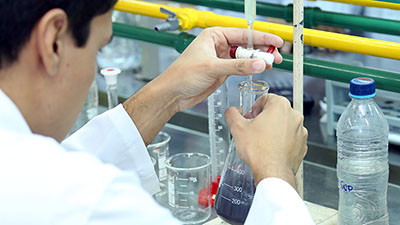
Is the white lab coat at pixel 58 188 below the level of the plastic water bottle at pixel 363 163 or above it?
above

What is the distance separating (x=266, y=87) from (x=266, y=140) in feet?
0.62

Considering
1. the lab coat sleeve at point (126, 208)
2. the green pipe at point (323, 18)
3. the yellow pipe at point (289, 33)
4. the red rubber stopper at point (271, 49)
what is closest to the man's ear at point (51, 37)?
the lab coat sleeve at point (126, 208)

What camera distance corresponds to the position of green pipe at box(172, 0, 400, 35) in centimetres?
183

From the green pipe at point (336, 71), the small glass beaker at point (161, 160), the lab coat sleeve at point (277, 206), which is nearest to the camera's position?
the lab coat sleeve at point (277, 206)

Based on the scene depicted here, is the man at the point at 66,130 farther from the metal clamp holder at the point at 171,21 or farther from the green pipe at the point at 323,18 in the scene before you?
the green pipe at the point at 323,18

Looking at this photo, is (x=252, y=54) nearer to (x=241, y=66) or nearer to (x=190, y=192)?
(x=241, y=66)

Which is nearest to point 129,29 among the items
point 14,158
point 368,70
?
point 368,70

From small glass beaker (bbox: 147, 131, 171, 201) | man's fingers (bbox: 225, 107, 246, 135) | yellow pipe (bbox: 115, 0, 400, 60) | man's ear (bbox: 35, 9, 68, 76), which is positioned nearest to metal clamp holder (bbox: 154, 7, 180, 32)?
yellow pipe (bbox: 115, 0, 400, 60)

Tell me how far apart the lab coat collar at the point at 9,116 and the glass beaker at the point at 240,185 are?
50 centimetres

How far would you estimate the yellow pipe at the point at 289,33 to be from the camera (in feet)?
5.04

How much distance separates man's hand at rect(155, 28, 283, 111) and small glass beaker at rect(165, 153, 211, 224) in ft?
0.57

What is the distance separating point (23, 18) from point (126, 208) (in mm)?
321

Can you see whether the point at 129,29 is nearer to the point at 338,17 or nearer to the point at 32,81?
the point at 338,17

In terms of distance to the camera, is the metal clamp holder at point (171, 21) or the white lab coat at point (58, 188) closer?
the white lab coat at point (58, 188)
